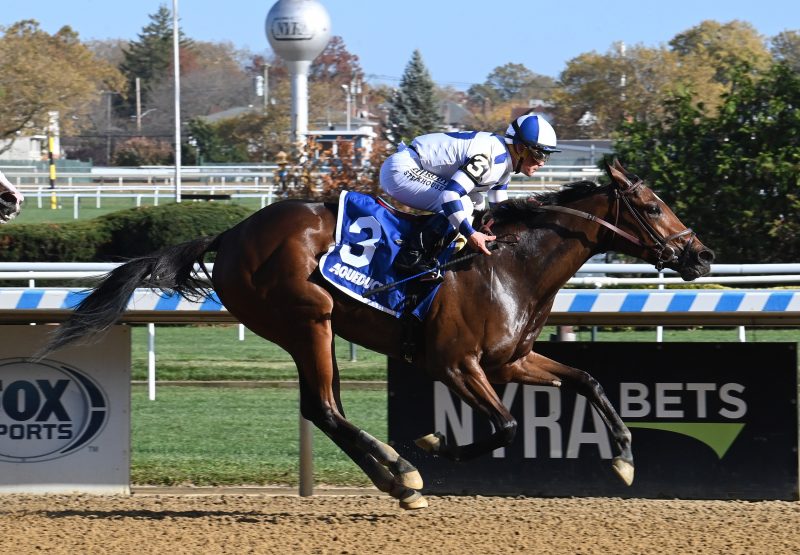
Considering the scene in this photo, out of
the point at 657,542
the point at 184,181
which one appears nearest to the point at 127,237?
the point at 657,542

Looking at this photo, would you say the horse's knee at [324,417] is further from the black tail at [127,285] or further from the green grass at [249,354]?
the green grass at [249,354]

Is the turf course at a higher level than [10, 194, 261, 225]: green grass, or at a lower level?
lower

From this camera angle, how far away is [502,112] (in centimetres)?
7106

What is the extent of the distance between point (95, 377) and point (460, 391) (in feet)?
7.22

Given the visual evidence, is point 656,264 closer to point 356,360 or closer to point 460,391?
point 460,391

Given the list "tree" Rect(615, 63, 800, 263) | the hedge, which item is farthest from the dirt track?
the hedge

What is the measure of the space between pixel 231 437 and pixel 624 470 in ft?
10.7

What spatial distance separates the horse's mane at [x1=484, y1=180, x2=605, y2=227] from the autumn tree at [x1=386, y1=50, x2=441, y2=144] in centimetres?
4030

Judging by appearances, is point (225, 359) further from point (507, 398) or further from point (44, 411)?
point (507, 398)

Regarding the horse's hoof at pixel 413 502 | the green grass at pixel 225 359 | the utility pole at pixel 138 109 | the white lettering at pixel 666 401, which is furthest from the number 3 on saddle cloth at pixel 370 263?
the utility pole at pixel 138 109

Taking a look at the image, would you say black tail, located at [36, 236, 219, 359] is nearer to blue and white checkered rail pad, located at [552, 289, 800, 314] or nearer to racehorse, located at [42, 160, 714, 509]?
racehorse, located at [42, 160, 714, 509]

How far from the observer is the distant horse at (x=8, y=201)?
568cm

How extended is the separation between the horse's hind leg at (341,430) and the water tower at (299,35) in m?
24.0

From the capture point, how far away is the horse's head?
18.0 ft
